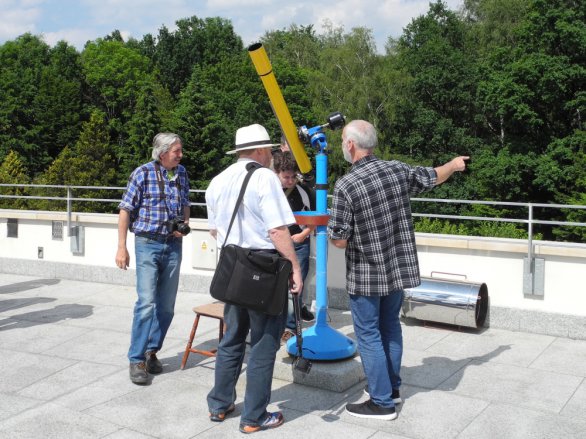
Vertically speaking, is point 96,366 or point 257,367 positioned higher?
point 257,367

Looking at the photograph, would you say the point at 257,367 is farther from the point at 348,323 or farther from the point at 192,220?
the point at 192,220

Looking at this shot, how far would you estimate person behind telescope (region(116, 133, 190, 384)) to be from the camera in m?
5.11

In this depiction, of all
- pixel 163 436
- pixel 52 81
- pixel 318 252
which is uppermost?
pixel 52 81

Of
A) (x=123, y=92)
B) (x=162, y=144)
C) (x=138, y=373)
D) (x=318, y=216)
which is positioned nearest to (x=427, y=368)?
(x=318, y=216)

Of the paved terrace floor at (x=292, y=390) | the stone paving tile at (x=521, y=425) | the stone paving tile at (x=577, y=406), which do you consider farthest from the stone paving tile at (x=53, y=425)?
the stone paving tile at (x=577, y=406)

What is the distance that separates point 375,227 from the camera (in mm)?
4230

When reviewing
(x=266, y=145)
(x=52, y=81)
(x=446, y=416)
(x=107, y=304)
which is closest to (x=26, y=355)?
(x=107, y=304)

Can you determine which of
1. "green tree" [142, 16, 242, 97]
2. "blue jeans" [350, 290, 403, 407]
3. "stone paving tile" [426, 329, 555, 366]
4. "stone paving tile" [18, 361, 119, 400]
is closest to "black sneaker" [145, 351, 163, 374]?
"stone paving tile" [18, 361, 119, 400]

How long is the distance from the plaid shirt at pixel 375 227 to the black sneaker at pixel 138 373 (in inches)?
67.3

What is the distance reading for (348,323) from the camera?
22.7ft

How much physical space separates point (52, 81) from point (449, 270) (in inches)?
2285

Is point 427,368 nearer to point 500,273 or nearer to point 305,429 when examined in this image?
point 305,429

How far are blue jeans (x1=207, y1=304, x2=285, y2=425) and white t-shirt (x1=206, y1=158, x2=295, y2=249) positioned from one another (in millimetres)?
421

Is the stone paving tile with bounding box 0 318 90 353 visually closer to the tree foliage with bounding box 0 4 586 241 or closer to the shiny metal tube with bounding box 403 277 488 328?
the shiny metal tube with bounding box 403 277 488 328
